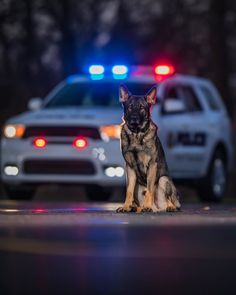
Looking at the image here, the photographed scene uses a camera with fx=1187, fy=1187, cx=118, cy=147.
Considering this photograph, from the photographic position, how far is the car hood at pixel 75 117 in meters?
15.6

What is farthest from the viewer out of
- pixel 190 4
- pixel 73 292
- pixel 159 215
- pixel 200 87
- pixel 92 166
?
pixel 190 4

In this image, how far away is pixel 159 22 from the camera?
35.3 meters

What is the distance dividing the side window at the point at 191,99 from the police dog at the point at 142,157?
841 centimetres

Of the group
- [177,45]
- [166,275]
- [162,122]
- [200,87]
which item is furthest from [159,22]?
[166,275]

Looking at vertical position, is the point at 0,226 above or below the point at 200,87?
below

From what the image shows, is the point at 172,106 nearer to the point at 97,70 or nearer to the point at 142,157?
the point at 97,70

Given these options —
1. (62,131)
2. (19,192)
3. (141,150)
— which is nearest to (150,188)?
(141,150)

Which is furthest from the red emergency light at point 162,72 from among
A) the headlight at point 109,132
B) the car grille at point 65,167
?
the car grille at point 65,167

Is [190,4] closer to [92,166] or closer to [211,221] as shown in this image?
[92,166]

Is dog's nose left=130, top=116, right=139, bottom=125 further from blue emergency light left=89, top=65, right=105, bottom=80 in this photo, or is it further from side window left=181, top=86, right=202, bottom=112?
side window left=181, top=86, right=202, bottom=112

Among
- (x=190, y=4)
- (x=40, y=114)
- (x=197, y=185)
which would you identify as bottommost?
(x=197, y=185)

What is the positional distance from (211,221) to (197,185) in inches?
314

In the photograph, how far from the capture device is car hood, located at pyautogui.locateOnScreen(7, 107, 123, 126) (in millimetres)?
15594

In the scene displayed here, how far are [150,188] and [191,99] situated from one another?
8.92m
